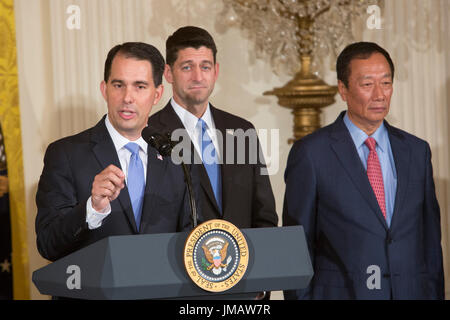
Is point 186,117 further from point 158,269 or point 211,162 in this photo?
point 158,269

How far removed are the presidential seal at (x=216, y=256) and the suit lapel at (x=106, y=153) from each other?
932 mm

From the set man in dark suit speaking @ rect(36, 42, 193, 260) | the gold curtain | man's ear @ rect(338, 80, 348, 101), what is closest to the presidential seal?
man in dark suit speaking @ rect(36, 42, 193, 260)

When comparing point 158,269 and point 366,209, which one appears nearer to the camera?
point 158,269

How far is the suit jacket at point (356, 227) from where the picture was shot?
126 inches

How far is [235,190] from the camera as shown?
3.32 metres

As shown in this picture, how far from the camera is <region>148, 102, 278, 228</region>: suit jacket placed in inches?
129

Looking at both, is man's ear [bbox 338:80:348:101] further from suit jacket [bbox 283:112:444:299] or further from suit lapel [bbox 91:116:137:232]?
suit lapel [bbox 91:116:137:232]

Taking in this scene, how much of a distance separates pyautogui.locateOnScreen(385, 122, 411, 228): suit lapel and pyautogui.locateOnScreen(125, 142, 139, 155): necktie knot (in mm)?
1166

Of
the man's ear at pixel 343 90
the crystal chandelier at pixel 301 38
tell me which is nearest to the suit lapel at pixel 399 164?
the man's ear at pixel 343 90

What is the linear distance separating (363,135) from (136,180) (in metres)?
1.07

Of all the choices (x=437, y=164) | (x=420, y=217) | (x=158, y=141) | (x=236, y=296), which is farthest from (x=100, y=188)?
(x=437, y=164)

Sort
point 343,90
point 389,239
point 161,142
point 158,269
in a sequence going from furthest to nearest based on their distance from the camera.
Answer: point 343,90
point 389,239
point 161,142
point 158,269

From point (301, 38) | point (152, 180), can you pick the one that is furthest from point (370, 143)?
point (152, 180)

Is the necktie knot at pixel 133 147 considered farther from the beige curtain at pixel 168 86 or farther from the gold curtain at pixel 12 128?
the gold curtain at pixel 12 128
